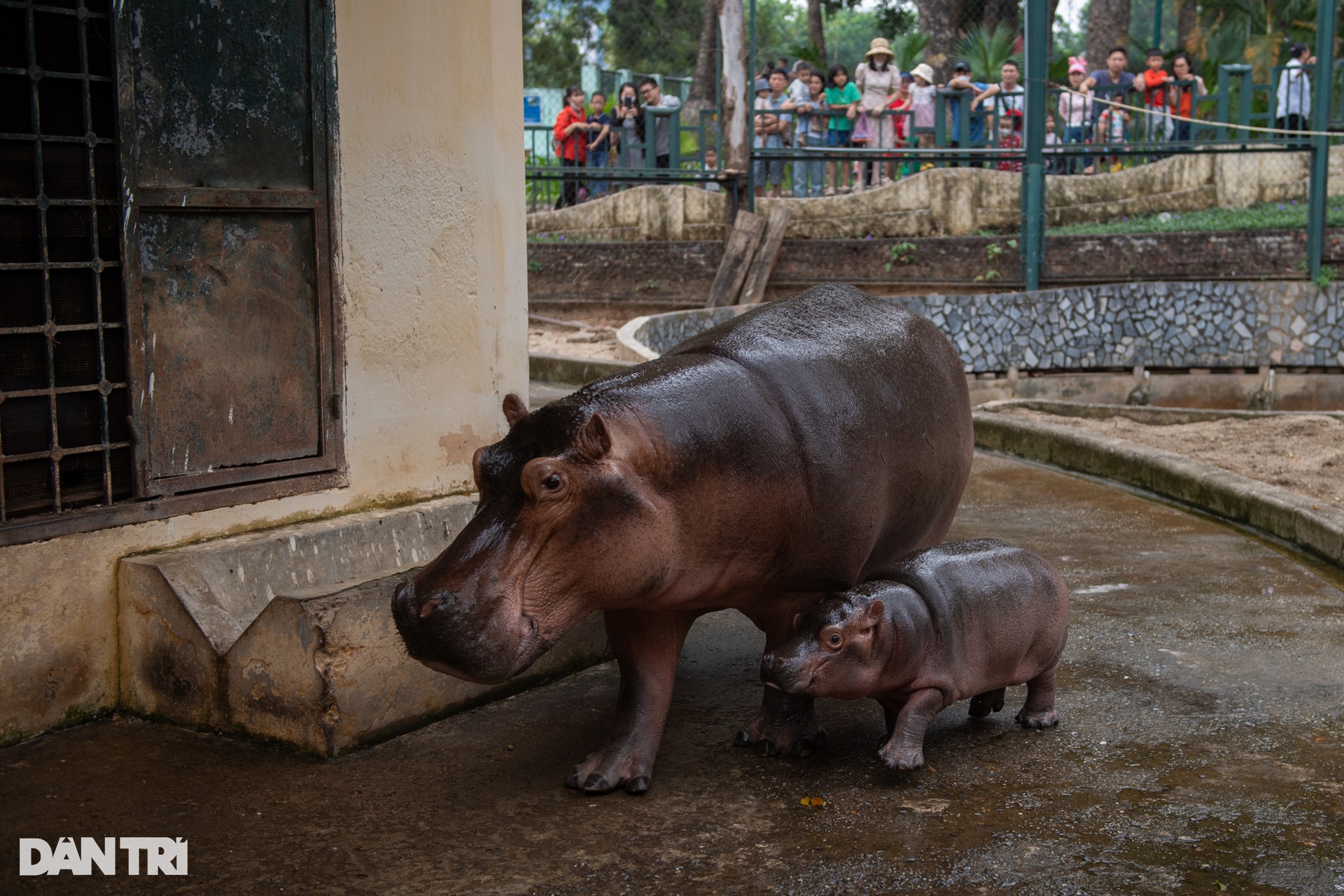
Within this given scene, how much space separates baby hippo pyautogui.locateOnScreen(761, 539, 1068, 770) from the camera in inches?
131

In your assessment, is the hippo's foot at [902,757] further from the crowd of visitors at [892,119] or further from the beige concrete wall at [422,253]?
the crowd of visitors at [892,119]

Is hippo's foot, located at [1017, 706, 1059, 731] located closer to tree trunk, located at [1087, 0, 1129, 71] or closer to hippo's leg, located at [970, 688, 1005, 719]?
hippo's leg, located at [970, 688, 1005, 719]

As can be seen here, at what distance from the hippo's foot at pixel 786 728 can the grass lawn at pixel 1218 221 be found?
11.7 metres

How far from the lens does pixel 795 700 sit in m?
3.67

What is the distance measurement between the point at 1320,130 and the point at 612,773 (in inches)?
488

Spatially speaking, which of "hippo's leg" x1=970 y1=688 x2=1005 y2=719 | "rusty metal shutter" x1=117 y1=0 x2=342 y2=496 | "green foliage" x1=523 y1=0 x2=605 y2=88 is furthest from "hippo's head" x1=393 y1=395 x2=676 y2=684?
"green foliage" x1=523 y1=0 x2=605 y2=88

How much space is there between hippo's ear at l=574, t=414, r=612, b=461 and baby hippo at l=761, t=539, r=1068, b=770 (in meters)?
0.75

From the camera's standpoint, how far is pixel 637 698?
11.5 feet

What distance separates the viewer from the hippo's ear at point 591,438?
2969 millimetres

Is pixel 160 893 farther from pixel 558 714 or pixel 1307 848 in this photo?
pixel 1307 848

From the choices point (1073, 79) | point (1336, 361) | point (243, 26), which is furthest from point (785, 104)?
point (243, 26)

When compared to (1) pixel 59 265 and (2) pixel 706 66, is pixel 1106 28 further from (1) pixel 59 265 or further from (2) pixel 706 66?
(1) pixel 59 265

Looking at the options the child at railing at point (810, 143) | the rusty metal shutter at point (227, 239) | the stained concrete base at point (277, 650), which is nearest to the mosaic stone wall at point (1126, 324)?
the child at railing at point (810, 143)

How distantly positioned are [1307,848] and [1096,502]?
409 centimetres
